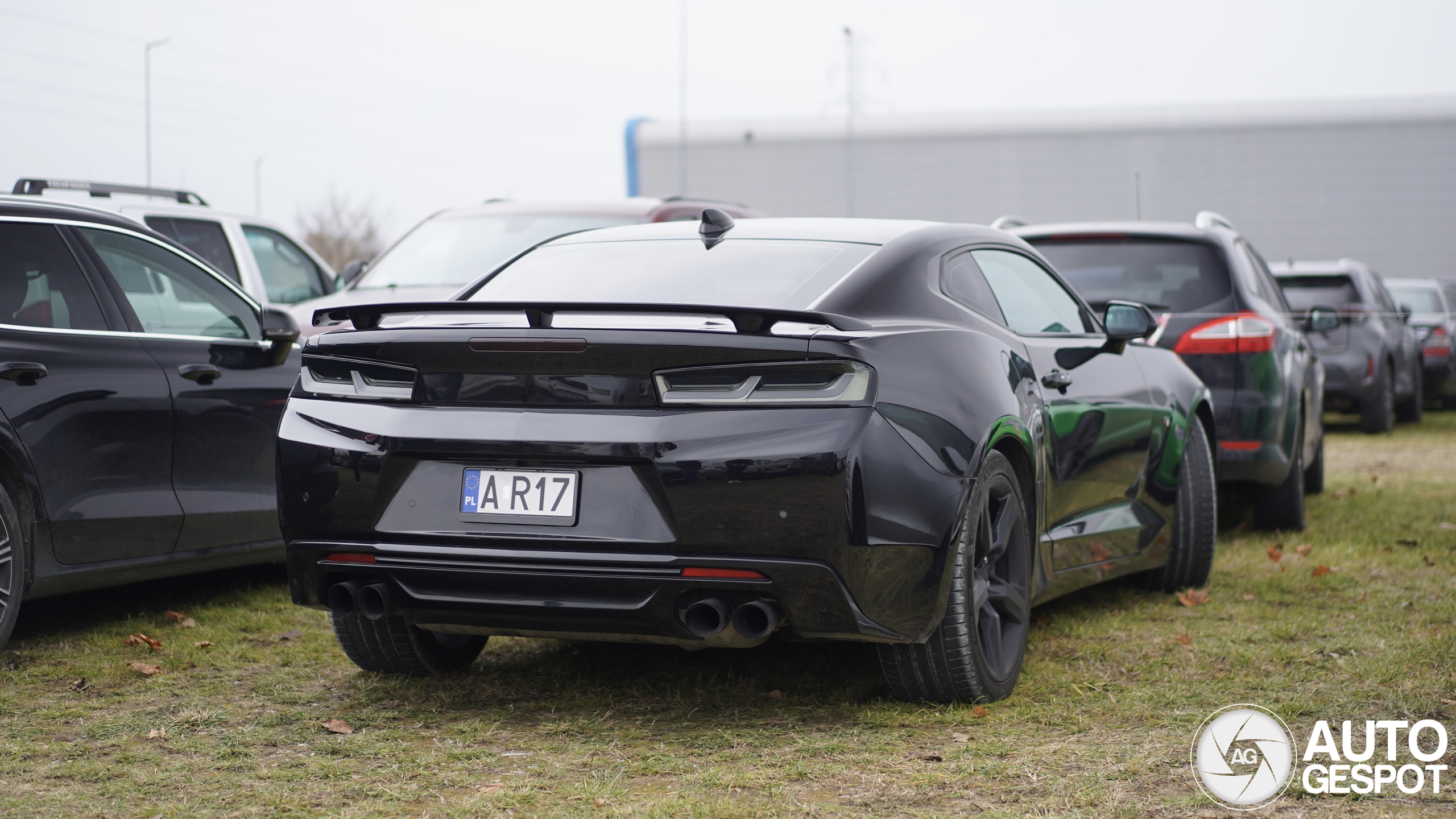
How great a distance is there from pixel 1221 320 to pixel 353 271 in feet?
17.7

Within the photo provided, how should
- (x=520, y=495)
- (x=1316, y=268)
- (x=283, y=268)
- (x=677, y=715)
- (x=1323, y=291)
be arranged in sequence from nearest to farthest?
(x=520, y=495) < (x=677, y=715) < (x=283, y=268) < (x=1316, y=268) < (x=1323, y=291)

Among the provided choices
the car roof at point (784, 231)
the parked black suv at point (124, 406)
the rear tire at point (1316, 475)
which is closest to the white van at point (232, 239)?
the parked black suv at point (124, 406)

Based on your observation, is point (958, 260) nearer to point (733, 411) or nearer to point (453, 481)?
point (733, 411)

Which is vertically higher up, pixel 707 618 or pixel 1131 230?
pixel 1131 230

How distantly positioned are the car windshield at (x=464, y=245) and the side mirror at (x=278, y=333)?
295 centimetres

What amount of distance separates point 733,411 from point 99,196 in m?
7.07

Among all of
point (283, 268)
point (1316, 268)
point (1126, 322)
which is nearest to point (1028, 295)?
point (1126, 322)

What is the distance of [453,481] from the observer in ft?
12.7

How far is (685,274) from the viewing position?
450 centimetres

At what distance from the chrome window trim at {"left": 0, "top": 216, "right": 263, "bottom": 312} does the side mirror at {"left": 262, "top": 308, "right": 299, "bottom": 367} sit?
132 millimetres

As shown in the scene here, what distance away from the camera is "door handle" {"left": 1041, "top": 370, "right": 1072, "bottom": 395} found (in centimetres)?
483

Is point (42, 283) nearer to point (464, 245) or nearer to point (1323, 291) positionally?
point (464, 245)

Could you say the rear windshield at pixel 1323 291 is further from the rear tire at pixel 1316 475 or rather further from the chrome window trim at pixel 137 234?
the chrome window trim at pixel 137 234

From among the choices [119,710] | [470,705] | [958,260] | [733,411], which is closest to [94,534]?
[119,710]
